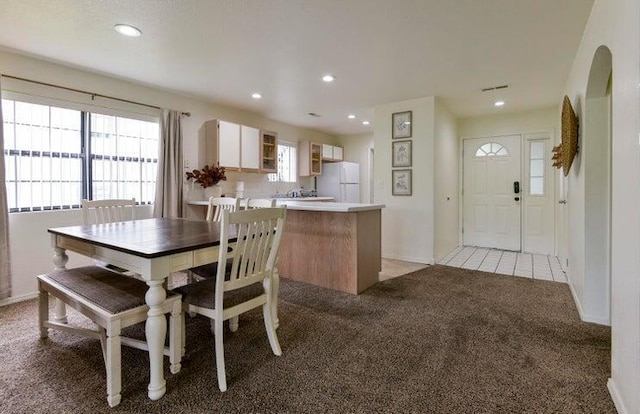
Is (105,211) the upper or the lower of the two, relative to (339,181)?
lower

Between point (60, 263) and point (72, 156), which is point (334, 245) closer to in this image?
point (60, 263)

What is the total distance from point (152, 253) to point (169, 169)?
284 centimetres

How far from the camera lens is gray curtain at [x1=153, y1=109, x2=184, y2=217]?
394 cm

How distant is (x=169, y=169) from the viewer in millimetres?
4020

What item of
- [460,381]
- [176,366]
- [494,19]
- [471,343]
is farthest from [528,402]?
[494,19]

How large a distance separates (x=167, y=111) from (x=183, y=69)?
33.9 inches

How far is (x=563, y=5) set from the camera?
2.20 m

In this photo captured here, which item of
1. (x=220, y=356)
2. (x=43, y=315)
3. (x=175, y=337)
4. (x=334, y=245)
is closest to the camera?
(x=220, y=356)

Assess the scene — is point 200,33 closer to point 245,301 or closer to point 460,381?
point 245,301

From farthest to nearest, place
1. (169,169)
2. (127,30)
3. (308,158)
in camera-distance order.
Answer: (308,158) → (169,169) → (127,30)

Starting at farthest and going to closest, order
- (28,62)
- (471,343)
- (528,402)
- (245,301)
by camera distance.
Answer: (28,62)
(471,343)
(245,301)
(528,402)

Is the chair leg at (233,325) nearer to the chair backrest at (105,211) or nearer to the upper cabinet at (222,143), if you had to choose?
the chair backrest at (105,211)

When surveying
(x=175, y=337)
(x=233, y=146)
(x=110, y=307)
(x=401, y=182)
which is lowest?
(x=175, y=337)

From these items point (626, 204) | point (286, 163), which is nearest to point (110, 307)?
point (626, 204)
